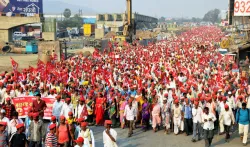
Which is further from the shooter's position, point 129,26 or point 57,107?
point 129,26

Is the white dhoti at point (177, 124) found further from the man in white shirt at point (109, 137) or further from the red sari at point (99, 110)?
the man in white shirt at point (109, 137)

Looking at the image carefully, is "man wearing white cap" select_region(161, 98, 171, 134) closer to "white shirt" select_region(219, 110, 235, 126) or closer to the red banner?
"white shirt" select_region(219, 110, 235, 126)

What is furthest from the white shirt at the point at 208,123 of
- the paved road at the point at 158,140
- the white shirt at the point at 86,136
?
the white shirt at the point at 86,136

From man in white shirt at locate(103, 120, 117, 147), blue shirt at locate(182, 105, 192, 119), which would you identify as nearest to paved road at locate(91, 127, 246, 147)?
blue shirt at locate(182, 105, 192, 119)

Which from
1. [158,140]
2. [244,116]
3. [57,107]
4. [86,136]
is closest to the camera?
[86,136]

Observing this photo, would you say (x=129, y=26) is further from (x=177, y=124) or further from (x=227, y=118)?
(x=227, y=118)

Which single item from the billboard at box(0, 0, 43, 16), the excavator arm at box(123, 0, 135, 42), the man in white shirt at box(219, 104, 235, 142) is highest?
the billboard at box(0, 0, 43, 16)

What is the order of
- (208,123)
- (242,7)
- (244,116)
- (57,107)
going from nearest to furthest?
(208,123) < (244,116) < (57,107) < (242,7)

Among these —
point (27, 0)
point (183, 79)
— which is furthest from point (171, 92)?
point (27, 0)

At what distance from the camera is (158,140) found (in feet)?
31.9

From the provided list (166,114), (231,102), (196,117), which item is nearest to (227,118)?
(196,117)

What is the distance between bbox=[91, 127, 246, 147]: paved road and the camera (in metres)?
9.33

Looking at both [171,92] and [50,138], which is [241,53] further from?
[50,138]

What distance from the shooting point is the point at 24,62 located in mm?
29422
